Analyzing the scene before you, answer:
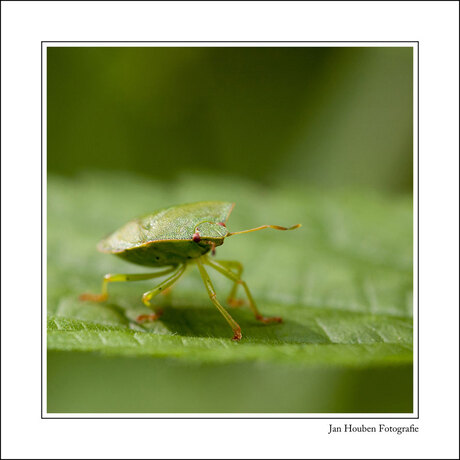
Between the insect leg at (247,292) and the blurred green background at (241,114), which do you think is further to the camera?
the blurred green background at (241,114)

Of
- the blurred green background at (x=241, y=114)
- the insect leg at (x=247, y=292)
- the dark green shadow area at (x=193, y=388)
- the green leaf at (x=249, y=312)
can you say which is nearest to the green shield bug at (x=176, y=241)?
the insect leg at (x=247, y=292)

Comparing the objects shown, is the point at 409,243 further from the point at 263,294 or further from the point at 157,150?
the point at 157,150

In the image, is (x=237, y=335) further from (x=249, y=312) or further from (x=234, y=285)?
(x=234, y=285)

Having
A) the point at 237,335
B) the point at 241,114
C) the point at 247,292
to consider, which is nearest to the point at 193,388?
the point at 247,292

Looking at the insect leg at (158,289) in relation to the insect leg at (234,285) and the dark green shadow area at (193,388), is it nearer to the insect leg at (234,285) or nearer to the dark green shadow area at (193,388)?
A: the insect leg at (234,285)

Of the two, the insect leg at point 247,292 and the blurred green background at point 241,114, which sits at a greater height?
the blurred green background at point 241,114

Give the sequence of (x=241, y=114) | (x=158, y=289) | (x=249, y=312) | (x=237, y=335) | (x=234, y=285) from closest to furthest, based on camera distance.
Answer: (x=237, y=335) → (x=158, y=289) → (x=249, y=312) → (x=234, y=285) → (x=241, y=114)

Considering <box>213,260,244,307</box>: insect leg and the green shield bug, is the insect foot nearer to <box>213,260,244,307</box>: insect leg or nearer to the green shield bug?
the green shield bug

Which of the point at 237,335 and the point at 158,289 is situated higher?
the point at 158,289
